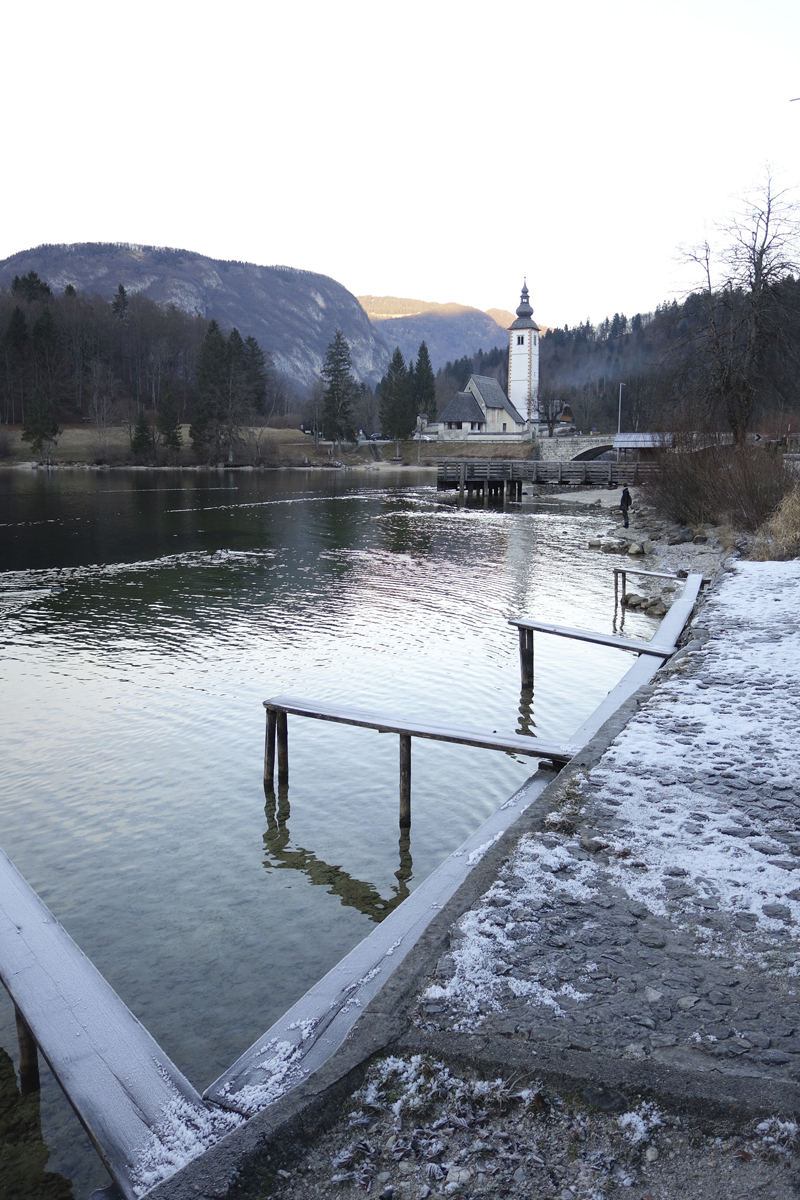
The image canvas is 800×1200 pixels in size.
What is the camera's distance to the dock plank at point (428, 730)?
7.31 m

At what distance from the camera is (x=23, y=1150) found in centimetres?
433

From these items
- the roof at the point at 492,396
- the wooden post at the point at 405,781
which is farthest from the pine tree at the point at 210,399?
the wooden post at the point at 405,781

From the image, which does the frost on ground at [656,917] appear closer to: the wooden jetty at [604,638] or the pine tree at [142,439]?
the wooden jetty at [604,638]

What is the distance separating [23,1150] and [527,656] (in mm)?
9423

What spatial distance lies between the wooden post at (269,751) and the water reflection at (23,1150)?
4.32 metres

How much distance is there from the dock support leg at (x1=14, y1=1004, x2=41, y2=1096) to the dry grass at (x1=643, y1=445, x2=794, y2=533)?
A: 71.8 feet

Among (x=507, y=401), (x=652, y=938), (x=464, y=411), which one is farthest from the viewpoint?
(x=507, y=401)

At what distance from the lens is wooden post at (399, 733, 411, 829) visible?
8.02 metres

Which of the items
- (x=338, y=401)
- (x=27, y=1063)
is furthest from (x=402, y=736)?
(x=338, y=401)

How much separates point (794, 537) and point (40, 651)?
1613 centimetres

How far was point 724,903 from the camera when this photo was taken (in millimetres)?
4586

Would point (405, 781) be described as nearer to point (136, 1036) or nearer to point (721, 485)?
point (136, 1036)

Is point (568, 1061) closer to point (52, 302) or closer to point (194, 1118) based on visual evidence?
point (194, 1118)

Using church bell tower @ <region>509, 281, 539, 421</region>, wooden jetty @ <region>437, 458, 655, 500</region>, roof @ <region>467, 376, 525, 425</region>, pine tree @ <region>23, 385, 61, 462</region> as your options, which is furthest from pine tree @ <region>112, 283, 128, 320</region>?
wooden jetty @ <region>437, 458, 655, 500</region>
